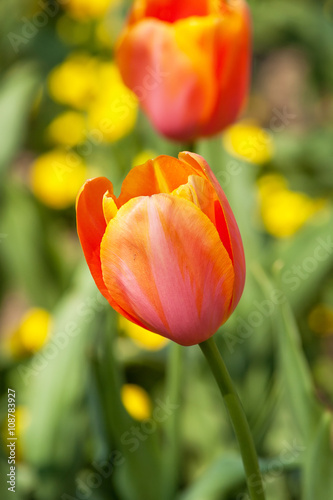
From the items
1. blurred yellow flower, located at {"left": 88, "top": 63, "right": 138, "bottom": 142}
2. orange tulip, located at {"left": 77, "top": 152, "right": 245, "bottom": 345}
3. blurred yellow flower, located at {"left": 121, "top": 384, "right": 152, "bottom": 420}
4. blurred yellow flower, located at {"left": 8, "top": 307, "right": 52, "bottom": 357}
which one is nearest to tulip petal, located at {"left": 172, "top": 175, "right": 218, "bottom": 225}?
orange tulip, located at {"left": 77, "top": 152, "right": 245, "bottom": 345}

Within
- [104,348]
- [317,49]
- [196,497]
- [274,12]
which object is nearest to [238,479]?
[196,497]

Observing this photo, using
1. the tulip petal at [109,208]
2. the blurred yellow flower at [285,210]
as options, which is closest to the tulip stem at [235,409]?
the tulip petal at [109,208]

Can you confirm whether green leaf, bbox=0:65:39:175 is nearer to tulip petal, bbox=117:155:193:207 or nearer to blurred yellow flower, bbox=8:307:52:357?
blurred yellow flower, bbox=8:307:52:357

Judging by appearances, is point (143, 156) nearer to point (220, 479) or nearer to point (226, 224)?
point (220, 479)

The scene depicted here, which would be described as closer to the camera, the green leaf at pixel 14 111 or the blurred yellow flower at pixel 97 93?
the green leaf at pixel 14 111

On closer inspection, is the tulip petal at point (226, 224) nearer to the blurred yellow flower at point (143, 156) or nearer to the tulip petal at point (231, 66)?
the tulip petal at point (231, 66)

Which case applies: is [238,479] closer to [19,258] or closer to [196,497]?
[196,497]
